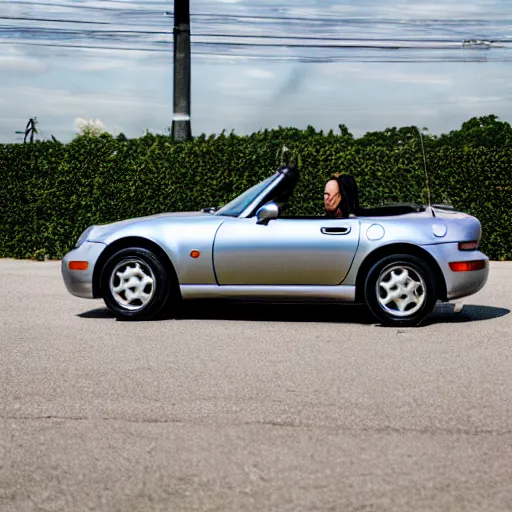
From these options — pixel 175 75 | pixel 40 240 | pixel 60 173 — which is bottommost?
pixel 40 240

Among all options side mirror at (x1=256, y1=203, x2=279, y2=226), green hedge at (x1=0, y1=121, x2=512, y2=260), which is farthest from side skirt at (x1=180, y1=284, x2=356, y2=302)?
green hedge at (x1=0, y1=121, x2=512, y2=260)

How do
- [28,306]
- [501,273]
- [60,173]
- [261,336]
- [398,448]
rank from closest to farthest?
[398,448] → [261,336] → [28,306] → [501,273] → [60,173]

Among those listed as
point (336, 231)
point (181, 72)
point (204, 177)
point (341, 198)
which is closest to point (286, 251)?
point (336, 231)

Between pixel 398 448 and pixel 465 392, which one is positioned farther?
pixel 465 392

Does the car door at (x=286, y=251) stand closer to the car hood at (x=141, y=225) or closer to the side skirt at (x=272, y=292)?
the side skirt at (x=272, y=292)

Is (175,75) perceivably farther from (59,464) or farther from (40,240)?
(59,464)

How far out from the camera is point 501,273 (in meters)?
15.4

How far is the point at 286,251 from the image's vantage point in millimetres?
9117

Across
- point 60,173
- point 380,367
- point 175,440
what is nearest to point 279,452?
point 175,440

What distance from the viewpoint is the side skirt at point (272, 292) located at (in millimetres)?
9117

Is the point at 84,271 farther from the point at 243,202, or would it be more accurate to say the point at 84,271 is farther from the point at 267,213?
the point at 267,213

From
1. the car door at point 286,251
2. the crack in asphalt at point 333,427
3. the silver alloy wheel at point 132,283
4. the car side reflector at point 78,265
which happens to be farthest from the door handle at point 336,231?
→ the crack in asphalt at point 333,427

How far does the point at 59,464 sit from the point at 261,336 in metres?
4.19

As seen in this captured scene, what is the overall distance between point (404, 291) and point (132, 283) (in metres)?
2.56
